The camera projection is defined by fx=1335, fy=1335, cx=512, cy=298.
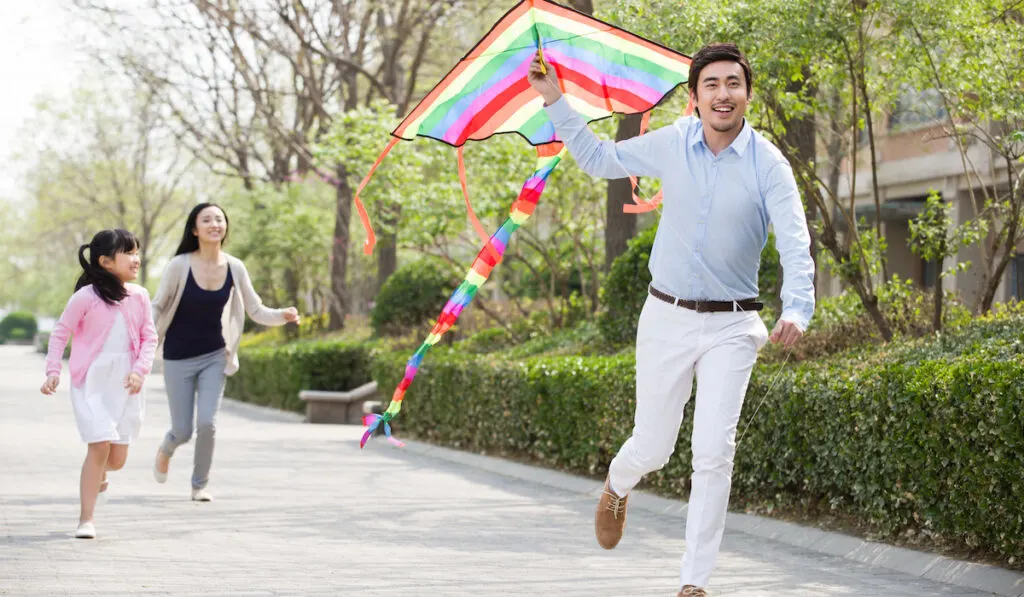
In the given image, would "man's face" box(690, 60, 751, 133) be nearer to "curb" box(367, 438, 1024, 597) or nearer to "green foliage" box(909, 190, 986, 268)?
"curb" box(367, 438, 1024, 597)

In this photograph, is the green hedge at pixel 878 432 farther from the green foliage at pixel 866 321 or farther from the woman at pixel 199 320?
the woman at pixel 199 320

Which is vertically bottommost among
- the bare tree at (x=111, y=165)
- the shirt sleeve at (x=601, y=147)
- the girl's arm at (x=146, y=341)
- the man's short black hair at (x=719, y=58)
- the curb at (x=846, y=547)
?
the curb at (x=846, y=547)

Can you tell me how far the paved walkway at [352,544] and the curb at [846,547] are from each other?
3.9 inches

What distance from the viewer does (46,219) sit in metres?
70.1

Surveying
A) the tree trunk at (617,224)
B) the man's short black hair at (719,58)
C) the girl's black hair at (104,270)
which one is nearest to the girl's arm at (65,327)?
the girl's black hair at (104,270)

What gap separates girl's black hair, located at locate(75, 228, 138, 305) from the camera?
810 cm

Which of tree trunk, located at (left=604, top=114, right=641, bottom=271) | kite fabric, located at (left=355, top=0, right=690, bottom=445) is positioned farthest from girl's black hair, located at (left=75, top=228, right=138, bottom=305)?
tree trunk, located at (left=604, top=114, right=641, bottom=271)

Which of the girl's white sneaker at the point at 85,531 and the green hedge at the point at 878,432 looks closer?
the green hedge at the point at 878,432

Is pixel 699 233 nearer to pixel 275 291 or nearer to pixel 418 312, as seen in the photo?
pixel 418 312

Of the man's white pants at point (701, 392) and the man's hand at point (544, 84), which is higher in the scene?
the man's hand at point (544, 84)

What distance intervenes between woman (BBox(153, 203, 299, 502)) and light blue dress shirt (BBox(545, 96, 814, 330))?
14.5ft

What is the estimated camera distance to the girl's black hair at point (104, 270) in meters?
8.10

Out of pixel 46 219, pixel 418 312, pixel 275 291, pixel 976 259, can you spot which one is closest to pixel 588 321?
pixel 418 312

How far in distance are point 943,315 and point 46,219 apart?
Answer: 215ft
